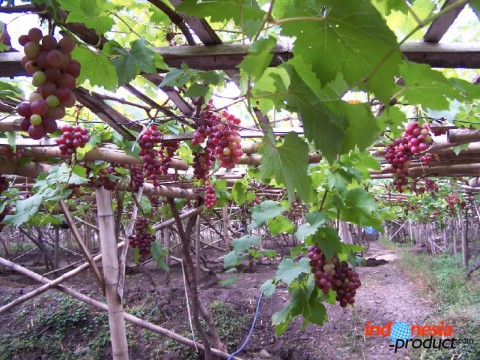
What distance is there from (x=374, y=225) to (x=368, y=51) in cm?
152

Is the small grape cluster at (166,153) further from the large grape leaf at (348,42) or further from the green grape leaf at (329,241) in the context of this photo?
the large grape leaf at (348,42)

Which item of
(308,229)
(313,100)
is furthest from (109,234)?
(313,100)

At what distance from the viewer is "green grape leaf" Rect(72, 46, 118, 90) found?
947 mm

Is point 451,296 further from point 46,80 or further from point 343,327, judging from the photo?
point 46,80

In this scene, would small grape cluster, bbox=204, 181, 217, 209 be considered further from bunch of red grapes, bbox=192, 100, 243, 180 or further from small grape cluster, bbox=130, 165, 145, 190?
bunch of red grapes, bbox=192, 100, 243, 180

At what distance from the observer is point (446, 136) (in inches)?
100

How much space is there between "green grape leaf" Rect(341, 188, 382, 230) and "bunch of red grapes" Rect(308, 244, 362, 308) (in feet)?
0.80

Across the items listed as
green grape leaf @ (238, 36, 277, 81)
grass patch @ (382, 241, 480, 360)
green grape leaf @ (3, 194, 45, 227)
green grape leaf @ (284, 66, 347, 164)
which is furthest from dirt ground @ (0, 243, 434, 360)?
green grape leaf @ (238, 36, 277, 81)

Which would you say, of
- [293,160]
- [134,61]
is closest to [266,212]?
[134,61]

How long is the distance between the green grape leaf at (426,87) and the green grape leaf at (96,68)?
754 mm

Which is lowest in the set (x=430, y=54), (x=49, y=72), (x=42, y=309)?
(x=42, y=309)

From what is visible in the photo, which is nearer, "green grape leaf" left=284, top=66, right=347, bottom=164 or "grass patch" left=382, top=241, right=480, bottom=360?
"green grape leaf" left=284, top=66, right=347, bottom=164

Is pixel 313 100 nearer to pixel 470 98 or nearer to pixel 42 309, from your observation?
pixel 470 98

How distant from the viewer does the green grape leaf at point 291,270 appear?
186 centimetres
